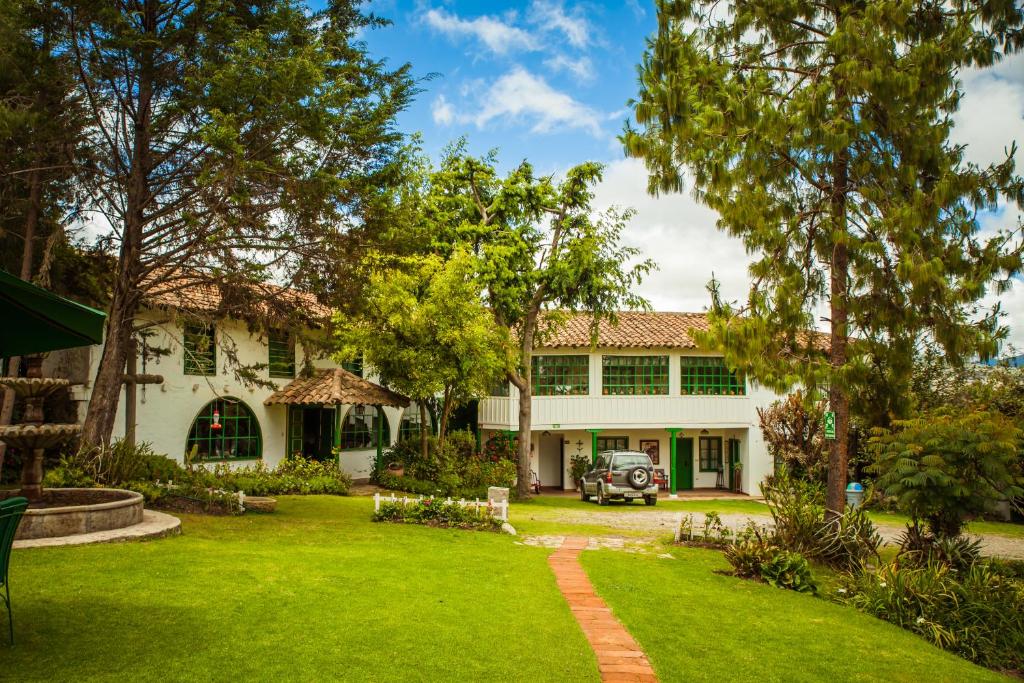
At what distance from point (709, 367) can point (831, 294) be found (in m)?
17.2

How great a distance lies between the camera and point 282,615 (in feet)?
23.5

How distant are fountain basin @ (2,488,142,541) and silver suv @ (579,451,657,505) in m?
14.6

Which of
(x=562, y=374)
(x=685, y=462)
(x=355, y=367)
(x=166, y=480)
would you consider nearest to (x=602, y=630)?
(x=166, y=480)

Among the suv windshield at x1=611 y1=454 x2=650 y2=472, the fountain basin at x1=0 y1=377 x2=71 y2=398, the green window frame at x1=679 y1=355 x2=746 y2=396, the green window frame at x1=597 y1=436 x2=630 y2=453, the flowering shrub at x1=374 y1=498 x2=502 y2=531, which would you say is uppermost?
the green window frame at x1=679 y1=355 x2=746 y2=396

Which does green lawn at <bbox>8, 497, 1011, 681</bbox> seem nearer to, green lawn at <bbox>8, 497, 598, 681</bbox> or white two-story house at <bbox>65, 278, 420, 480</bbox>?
green lawn at <bbox>8, 497, 598, 681</bbox>

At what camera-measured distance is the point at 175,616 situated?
686 centimetres

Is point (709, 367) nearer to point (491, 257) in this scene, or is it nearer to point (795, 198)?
point (491, 257)

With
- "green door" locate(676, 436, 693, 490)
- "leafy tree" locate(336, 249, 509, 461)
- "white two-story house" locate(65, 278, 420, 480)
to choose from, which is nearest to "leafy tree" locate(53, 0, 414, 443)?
"white two-story house" locate(65, 278, 420, 480)

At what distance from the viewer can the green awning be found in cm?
505

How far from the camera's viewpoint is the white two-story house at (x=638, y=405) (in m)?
27.0

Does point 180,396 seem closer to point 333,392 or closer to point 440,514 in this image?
point 333,392

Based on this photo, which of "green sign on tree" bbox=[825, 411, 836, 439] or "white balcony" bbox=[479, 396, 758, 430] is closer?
"green sign on tree" bbox=[825, 411, 836, 439]

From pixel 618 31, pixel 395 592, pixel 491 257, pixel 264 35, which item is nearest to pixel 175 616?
pixel 395 592

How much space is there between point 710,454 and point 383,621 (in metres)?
24.7
